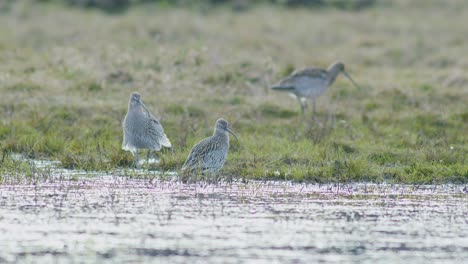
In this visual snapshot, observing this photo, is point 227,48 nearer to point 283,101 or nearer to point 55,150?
point 283,101

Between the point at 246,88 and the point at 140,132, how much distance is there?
4723 mm

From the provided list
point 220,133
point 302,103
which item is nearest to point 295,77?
point 302,103

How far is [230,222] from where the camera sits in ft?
26.2

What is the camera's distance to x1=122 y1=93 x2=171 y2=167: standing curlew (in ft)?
35.8

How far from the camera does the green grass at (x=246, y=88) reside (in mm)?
11039

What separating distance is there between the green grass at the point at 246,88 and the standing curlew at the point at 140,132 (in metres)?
0.18

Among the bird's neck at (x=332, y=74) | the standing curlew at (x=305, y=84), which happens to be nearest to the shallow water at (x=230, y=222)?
the standing curlew at (x=305, y=84)

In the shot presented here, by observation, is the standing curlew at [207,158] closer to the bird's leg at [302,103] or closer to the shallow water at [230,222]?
the shallow water at [230,222]

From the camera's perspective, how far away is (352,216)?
834cm

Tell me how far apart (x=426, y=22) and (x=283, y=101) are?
9902 millimetres

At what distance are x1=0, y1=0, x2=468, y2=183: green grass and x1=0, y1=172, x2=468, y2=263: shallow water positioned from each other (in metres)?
0.87

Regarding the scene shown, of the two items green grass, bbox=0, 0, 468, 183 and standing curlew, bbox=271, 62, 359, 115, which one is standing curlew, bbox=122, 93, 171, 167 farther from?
standing curlew, bbox=271, 62, 359, 115

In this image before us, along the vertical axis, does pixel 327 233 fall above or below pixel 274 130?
below

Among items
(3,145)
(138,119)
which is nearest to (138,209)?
(138,119)
